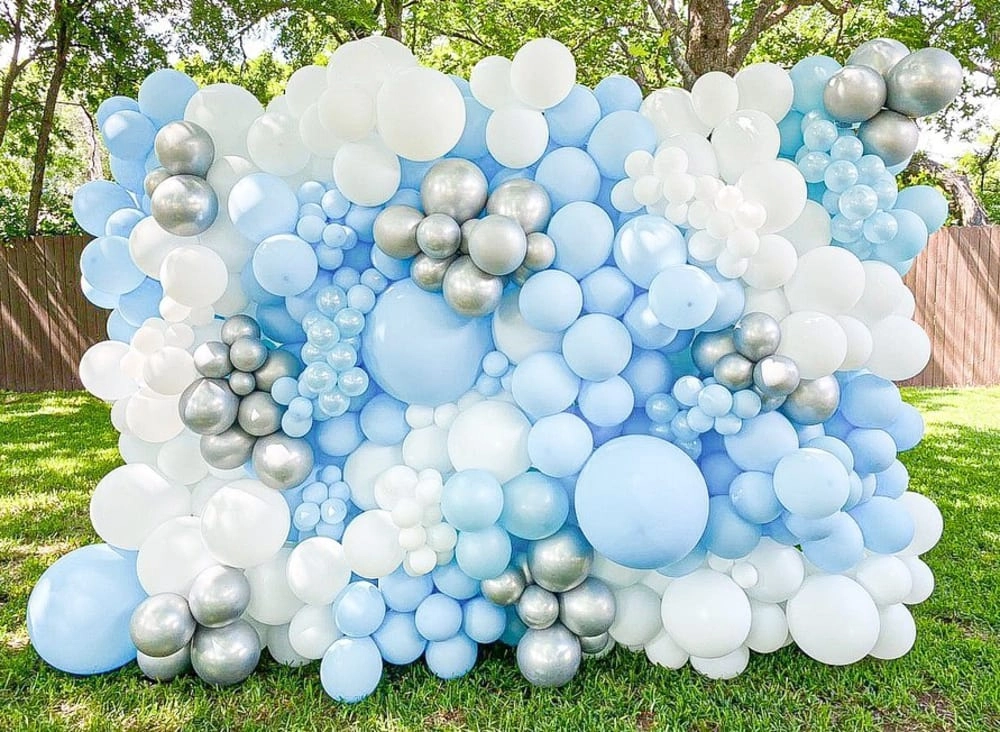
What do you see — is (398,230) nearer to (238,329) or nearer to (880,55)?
(238,329)

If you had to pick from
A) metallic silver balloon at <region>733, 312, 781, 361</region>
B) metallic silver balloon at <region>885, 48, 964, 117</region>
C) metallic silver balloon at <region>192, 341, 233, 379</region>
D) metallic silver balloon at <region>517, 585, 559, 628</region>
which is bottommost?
metallic silver balloon at <region>517, 585, 559, 628</region>

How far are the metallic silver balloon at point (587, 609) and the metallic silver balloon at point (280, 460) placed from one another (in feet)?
2.98

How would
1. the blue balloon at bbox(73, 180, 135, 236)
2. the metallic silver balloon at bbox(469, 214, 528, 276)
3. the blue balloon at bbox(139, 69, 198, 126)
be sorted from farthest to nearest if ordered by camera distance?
the blue balloon at bbox(73, 180, 135, 236) → the blue balloon at bbox(139, 69, 198, 126) → the metallic silver balloon at bbox(469, 214, 528, 276)

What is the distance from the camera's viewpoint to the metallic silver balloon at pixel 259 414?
2369mm

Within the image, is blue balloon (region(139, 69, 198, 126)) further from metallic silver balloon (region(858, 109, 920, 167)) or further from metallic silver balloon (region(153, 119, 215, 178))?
metallic silver balloon (region(858, 109, 920, 167))

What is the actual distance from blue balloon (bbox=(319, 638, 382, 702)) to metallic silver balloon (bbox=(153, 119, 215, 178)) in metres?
1.54

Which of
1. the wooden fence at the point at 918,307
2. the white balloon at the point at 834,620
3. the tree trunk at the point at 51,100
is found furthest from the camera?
the wooden fence at the point at 918,307

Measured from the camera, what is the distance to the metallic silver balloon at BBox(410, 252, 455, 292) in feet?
7.57

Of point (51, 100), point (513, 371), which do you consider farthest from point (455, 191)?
point (51, 100)

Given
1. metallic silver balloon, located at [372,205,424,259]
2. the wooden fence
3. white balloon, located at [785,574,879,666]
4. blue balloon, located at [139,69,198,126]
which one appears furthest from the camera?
the wooden fence

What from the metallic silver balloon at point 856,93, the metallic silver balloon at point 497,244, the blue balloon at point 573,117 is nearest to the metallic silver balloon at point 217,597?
the metallic silver balloon at point 497,244

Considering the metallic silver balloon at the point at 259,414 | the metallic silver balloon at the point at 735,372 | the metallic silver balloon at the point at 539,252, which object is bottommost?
the metallic silver balloon at the point at 259,414

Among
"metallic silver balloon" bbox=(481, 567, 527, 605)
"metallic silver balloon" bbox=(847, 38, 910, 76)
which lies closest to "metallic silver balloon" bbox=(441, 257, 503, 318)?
"metallic silver balloon" bbox=(481, 567, 527, 605)

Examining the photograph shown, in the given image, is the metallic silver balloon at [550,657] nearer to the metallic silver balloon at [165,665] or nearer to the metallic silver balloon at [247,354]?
the metallic silver balloon at [165,665]
